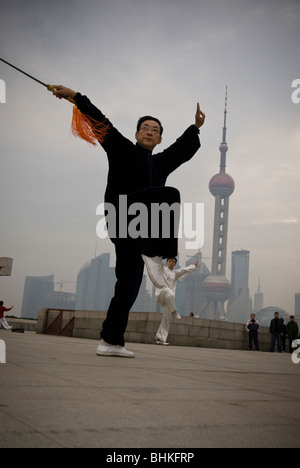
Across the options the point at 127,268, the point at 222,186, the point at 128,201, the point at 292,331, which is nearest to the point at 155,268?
the point at 127,268

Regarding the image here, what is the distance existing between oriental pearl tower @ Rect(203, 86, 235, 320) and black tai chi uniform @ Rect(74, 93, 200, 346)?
17096cm

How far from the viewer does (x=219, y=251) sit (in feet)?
572

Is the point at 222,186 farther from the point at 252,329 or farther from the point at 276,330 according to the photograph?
the point at 276,330

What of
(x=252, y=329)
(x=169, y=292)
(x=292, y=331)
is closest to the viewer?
(x=169, y=292)

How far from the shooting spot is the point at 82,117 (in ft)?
15.1

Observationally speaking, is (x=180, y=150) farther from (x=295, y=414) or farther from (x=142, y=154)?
(x=295, y=414)

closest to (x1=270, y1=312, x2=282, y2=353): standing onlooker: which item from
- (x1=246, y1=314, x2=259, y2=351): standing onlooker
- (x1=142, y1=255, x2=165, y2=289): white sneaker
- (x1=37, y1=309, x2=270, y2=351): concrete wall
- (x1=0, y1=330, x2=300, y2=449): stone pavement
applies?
(x1=246, y1=314, x2=259, y2=351): standing onlooker

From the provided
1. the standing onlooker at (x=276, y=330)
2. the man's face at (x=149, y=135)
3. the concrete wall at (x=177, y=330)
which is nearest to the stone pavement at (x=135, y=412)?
the man's face at (x=149, y=135)

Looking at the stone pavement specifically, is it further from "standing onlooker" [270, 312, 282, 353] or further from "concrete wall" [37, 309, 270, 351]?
"standing onlooker" [270, 312, 282, 353]

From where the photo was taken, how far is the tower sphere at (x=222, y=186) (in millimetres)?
192875

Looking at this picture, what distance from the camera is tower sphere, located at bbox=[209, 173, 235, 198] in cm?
19288

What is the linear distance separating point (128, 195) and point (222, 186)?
192 metres

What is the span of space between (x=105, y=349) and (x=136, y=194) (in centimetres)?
161

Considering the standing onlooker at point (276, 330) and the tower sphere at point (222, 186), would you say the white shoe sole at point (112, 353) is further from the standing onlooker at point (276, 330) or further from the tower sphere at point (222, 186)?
the tower sphere at point (222, 186)
